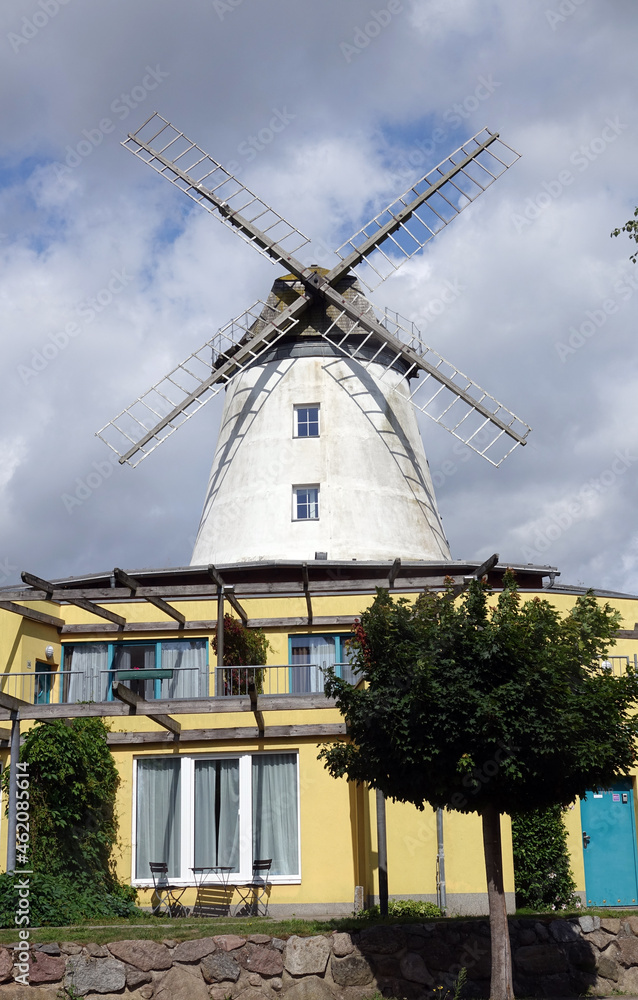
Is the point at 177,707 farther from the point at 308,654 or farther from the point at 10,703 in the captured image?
the point at 308,654

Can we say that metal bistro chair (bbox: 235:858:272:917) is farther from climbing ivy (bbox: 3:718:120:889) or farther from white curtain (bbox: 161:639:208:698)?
white curtain (bbox: 161:639:208:698)

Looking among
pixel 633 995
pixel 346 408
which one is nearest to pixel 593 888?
pixel 633 995

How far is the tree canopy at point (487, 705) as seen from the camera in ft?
36.8

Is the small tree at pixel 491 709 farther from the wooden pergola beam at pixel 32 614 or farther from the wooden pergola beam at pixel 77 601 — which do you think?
the wooden pergola beam at pixel 32 614

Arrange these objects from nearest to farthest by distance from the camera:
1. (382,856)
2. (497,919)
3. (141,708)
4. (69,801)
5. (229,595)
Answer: (497,919)
(382,856)
(141,708)
(69,801)
(229,595)

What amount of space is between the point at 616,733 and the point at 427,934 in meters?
3.33

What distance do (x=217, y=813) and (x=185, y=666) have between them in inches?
161

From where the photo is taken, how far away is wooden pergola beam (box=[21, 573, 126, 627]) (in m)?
18.8

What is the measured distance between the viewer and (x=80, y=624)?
71.4ft

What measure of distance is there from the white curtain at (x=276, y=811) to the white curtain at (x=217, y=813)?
13.3 inches

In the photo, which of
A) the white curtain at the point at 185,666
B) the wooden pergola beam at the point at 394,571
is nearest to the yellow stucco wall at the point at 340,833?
the white curtain at the point at 185,666

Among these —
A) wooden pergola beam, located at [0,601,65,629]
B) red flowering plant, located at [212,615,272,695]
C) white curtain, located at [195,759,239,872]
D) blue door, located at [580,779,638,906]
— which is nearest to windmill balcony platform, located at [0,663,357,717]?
red flowering plant, located at [212,615,272,695]

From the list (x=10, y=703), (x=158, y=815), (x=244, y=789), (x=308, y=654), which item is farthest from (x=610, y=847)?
(x=10, y=703)

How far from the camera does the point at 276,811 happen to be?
1783 cm
